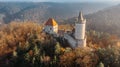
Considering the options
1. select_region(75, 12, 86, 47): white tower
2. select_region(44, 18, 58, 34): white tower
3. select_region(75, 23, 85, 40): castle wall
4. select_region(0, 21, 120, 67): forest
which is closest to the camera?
select_region(0, 21, 120, 67): forest

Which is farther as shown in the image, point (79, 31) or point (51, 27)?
point (51, 27)

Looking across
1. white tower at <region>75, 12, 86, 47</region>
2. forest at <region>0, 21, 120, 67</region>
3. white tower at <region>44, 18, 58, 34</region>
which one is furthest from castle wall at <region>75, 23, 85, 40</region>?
white tower at <region>44, 18, 58, 34</region>

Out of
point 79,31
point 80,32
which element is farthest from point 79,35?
point 79,31

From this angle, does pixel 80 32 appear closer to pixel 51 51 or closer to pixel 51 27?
pixel 51 51

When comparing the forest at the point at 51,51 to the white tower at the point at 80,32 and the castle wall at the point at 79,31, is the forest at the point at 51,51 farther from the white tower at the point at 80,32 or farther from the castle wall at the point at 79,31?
the castle wall at the point at 79,31

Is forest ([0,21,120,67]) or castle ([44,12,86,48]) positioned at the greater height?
castle ([44,12,86,48])

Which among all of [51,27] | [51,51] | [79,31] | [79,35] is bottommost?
[51,51]

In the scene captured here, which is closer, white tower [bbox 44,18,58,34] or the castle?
the castle

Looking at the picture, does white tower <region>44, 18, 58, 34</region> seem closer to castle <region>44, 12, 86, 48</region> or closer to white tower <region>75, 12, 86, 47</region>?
castle <region>44, 12, 86, 48</region>

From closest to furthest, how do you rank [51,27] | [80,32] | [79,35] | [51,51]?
[80,32], [79,35], [51,51], [51,27]
